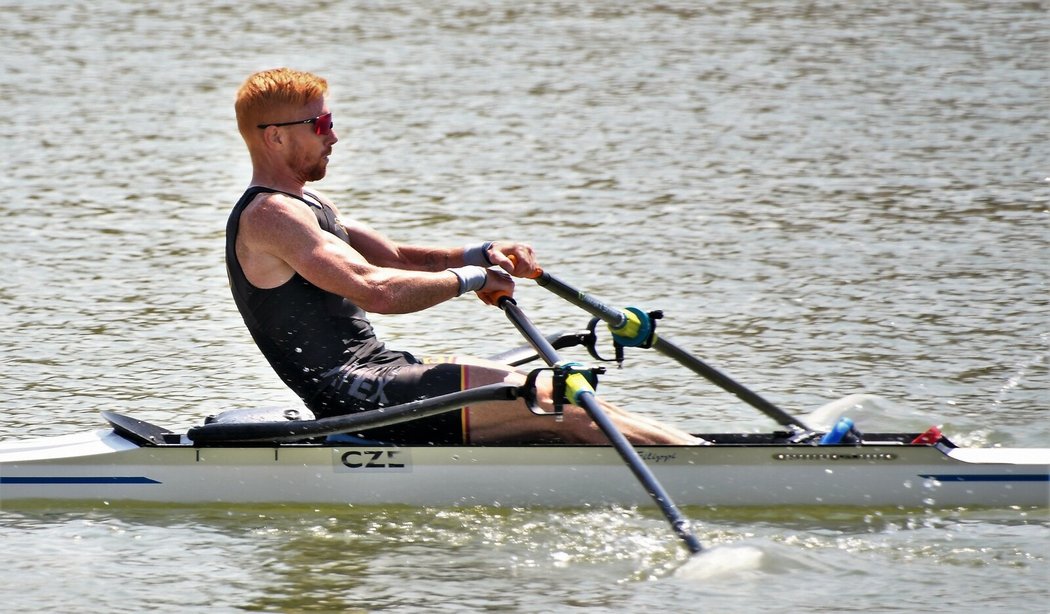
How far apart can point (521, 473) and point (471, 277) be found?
0.89 m

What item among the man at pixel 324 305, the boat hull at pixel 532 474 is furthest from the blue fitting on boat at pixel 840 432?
the man at pixel 324 305

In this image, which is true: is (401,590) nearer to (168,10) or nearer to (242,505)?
(242,505)

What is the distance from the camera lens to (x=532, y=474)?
7121mm

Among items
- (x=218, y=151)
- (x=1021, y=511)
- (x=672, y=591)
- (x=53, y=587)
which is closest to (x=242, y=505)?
(x=53, y=587)

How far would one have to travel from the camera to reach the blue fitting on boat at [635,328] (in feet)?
26.0

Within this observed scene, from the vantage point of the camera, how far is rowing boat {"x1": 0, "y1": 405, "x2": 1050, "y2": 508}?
704cm

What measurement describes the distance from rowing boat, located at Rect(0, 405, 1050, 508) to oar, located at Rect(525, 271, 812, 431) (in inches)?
26.3

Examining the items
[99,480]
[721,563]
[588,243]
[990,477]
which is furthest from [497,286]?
Result: [588,243]

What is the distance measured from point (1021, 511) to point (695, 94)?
12184 millimetres

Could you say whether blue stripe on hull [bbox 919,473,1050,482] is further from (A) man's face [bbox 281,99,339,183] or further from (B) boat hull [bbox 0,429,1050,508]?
(A) man's face [bbox 281,99,339,183]

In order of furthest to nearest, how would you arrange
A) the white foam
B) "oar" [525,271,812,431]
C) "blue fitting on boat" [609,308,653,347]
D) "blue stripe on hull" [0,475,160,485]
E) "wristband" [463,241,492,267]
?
"blue fitting on boat" [609,308,653,347] < "oar" [525,271,812,431] < "wristband" [463,241,492,267] < "blue stripe on hull" [0,475,160,485] < the white foam

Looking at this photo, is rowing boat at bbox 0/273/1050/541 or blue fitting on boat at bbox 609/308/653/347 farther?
blue fitting on boat at bbox 609/308/653/347

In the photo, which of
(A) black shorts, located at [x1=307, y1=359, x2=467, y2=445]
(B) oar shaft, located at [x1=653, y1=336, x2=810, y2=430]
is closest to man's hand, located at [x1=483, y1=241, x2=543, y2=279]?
(A) black shorts, located at [x1=307, y1=359, x2=467, y2=445]

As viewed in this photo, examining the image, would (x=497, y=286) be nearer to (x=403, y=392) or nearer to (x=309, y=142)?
(x=403, y=392)
